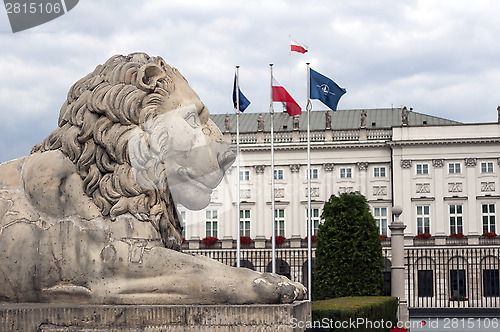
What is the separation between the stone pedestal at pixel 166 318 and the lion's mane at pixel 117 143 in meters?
0.41

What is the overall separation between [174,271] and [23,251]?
27.2 inches

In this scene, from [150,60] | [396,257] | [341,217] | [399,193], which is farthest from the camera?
[399,193]

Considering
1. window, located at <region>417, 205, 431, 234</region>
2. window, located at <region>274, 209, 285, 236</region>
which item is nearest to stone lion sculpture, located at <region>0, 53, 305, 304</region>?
window, located at <region>417, 205, 431, 234</region>

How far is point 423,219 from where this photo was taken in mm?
42062

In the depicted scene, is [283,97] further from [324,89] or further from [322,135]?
[322,135]

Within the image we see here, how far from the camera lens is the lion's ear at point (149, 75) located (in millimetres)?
3258

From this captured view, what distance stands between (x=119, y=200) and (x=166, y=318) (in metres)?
0.57

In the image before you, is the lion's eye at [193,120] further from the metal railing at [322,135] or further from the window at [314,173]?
the window at [314,173]

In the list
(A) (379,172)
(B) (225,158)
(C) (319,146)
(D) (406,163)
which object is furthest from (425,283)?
(B) (225,158)

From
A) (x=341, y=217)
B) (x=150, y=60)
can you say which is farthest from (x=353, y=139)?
(x=150, y=60)

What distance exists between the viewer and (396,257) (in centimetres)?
1638

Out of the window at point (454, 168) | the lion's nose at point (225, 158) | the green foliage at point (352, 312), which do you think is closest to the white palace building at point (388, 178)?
the window at point (454, 168)

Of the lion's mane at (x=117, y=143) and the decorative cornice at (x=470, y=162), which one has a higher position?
the decorative cornice at (x=470, y=162)

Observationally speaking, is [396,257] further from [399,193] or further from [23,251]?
[399,193]
